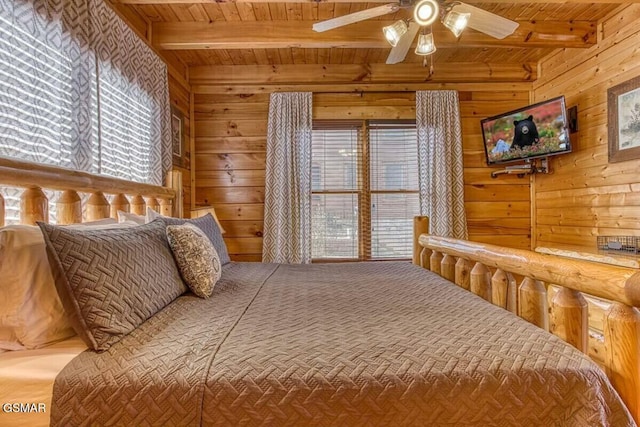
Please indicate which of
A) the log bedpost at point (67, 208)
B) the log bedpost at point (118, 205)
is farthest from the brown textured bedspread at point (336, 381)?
the log bedpost at point (118, 205)

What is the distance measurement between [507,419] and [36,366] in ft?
3.85

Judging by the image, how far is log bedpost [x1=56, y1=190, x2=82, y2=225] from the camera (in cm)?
150

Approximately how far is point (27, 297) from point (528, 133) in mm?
3660

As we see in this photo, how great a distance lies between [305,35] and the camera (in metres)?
2.69

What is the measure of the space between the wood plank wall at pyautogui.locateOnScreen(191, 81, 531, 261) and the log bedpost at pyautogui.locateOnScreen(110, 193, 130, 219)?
5.31 ft

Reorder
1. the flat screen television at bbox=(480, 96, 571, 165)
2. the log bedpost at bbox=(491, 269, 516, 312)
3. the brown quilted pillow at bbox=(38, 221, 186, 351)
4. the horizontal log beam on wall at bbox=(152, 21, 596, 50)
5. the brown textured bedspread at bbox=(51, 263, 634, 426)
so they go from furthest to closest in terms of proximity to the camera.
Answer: the flat screen television at bbox=(480, 96, 571, 165) → the horizontal log beam on wall at bbox=(152, 21, 596, 50) → the log bedpost at bbox=(491, 269, 516, 312) → the brown quilted pillow at bbox=(38, 221, 186, 351) → the brown textured bedspread at bbox=(51, 263, 634, 426)

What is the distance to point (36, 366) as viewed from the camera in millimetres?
855

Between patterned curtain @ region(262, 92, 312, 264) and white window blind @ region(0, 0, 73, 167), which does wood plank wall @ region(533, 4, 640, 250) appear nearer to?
patterned curtain @ region(262, 92, 312, 264)

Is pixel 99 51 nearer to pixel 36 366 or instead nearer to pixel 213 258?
pixel 213 258

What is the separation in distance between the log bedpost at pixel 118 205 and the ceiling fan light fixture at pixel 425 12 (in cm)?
192

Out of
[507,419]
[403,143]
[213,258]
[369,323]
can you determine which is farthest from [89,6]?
[403,143]

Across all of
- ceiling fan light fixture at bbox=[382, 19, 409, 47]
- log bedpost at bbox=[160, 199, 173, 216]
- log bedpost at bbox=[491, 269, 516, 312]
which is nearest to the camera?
log bedpost at bbox=[491, 269, 516, 312]

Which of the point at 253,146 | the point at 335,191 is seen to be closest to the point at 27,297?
the point at 253,146

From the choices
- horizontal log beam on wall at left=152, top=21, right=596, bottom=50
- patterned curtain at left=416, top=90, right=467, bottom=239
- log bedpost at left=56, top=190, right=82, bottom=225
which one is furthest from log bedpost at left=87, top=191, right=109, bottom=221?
patterned curtain at left=416, top=90, right=467, bottom=239
